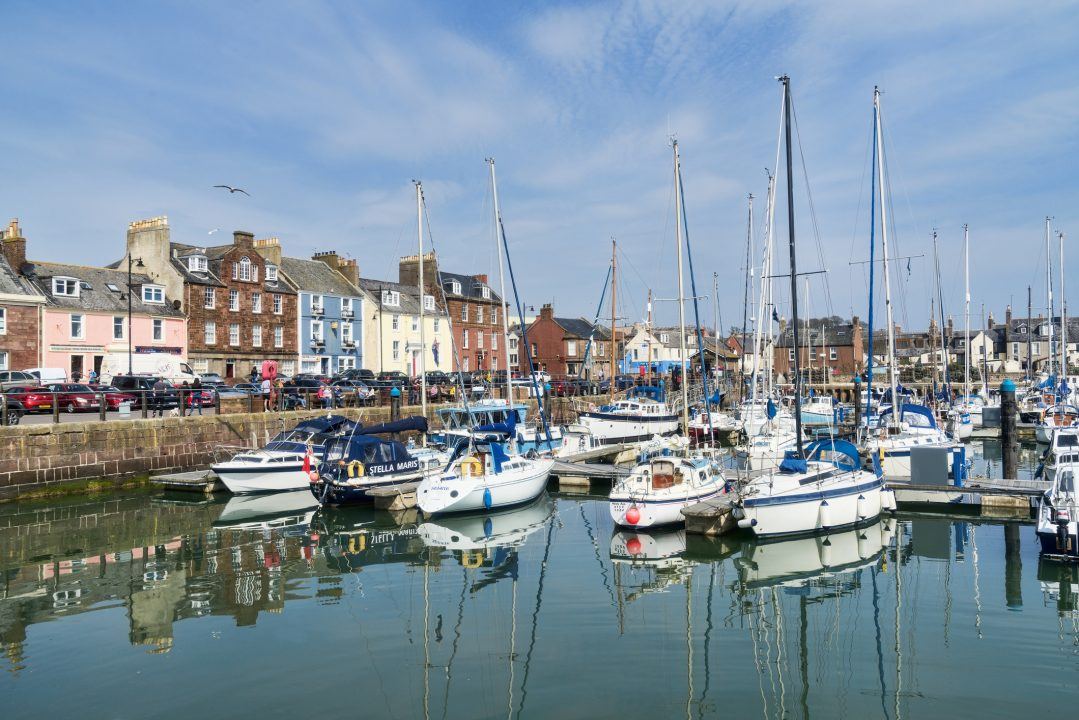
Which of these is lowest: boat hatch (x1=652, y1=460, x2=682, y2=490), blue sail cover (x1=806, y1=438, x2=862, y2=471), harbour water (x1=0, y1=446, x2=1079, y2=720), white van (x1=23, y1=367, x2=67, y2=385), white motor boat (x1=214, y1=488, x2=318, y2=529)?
harbour water (x1=0, y1=446, x2=1079, y2=720)

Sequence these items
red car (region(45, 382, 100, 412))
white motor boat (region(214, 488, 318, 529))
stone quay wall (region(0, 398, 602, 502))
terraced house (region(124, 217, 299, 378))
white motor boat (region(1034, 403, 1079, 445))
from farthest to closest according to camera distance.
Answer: terraced house (region(124, 217, 299, 378)) < white motor boat (region(1034, 403, 1079, 445)) < red car (region(45, 382, 100, 412)) < stone quay wall (region(0, 398, 602, 502)) < white motor boat (region(214, 488, 318, 529))

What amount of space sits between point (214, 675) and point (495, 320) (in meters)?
67.5

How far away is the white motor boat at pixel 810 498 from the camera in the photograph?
67.2 feet

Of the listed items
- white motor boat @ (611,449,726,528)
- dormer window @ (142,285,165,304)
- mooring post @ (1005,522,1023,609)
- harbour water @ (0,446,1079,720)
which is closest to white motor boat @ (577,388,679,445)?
white motor boat @ (611,449,726,528)

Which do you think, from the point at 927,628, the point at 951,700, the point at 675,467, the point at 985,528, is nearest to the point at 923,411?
the point at 985,528

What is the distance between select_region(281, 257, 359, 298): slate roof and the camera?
206 ft

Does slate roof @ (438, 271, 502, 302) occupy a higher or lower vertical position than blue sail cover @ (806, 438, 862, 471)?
higher

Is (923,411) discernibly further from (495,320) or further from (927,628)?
(495,320)

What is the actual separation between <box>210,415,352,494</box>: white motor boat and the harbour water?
4.01 meters

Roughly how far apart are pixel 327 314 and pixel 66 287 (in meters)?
19.6

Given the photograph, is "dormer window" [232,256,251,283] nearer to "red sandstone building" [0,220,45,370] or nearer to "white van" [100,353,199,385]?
"white van" [100,353,199,385]

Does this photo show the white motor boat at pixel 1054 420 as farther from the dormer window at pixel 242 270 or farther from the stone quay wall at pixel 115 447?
the dormer window at pixel 242 270

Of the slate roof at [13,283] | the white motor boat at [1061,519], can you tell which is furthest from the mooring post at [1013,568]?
the slate roof at [13,283]

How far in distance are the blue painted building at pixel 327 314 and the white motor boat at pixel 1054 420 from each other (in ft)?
160
